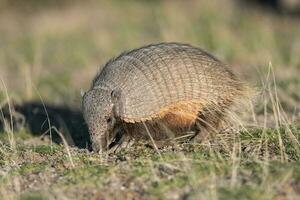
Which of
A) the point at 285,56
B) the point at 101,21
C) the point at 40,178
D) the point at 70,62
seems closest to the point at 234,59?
the point at 285,56

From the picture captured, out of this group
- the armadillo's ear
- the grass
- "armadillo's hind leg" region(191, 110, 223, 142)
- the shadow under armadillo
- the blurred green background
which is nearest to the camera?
the grass

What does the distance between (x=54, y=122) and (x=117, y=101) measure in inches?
98.3

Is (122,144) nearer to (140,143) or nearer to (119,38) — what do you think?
(140,143)

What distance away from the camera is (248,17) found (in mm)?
16641

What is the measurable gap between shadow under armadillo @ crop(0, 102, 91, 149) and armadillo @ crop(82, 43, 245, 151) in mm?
567

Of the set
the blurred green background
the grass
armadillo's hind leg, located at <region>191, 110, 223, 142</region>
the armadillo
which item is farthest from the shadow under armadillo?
armadillo's hind leg, located at <region>191, 110, 223, 142</region>

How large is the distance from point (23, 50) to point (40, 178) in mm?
9961

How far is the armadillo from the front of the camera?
682cm

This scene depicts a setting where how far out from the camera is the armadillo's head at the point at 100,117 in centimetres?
678

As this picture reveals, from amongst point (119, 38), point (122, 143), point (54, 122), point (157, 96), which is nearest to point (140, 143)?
point (122, 143)

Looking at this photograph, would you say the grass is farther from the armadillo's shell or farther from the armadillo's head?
the armadillo's shell

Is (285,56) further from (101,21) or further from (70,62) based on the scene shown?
(101,21)

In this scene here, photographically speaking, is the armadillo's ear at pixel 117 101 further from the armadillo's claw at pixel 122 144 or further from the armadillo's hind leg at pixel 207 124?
the armadillo's hind leg at pixel 207 124

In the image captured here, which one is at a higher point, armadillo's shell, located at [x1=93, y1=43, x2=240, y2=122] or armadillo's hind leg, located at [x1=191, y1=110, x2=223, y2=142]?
armadillo's shell, located at [x1=93, y1=43, x2=240, y2=122]
